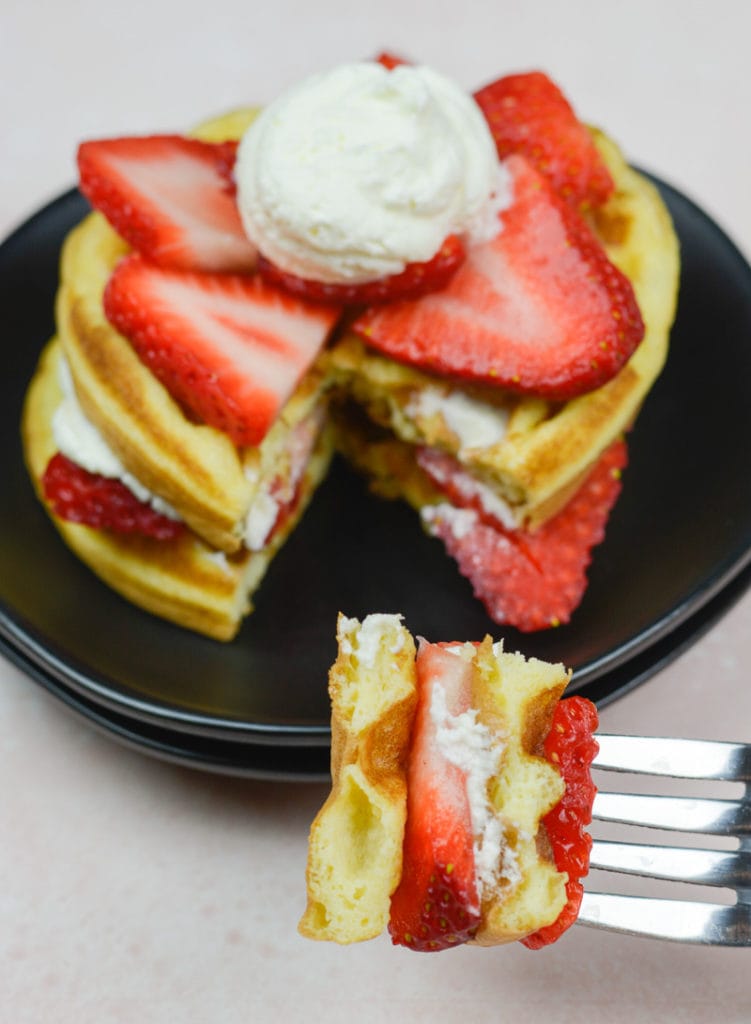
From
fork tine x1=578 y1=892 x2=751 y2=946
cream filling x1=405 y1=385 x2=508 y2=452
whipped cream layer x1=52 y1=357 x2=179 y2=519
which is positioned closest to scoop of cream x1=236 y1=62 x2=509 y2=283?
cream filling x1=405 y1=385 x2=508 y2=452

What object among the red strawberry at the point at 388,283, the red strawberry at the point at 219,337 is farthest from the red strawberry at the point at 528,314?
the red strawberry at the point at 219,337

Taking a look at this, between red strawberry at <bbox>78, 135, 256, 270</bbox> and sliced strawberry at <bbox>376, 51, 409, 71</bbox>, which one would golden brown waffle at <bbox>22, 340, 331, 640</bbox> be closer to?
red strawberry at <bbox>78, 135, 256, 270</bbox>

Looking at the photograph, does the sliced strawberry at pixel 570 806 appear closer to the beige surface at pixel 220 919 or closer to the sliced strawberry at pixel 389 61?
the beige surface at pixel 220 919

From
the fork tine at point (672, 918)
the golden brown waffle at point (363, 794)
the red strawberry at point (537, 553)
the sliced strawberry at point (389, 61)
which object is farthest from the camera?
the sliced strawberry at point (389, 61)

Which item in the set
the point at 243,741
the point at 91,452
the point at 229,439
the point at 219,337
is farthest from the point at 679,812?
the point at 91,452

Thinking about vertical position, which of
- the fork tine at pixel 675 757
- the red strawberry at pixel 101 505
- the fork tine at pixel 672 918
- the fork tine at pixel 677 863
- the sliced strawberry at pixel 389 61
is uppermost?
the sliced strawberry at pixel 389 61

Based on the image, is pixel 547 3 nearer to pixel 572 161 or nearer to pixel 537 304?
pixel 572 161
